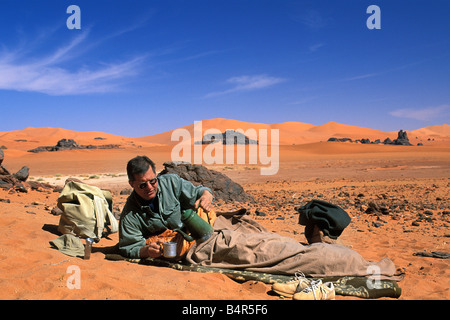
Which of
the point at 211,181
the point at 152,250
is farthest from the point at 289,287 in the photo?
the point at 211,181

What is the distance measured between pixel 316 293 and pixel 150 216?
197cm

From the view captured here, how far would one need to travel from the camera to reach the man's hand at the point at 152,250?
160 inches

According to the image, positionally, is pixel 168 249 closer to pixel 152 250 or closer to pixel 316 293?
pixel 152 250

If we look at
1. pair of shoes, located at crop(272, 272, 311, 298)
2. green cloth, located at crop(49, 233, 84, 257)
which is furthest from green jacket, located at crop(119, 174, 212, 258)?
pair of shoes, located at crop(272, 272, 311, 298)

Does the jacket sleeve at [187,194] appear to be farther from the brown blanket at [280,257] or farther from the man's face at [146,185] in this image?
the brown blanket at [280,257]

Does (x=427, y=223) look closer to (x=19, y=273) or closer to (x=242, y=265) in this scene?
(x=242, y=265)

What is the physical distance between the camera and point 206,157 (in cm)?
4059

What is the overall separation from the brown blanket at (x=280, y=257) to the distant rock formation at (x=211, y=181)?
281 inches

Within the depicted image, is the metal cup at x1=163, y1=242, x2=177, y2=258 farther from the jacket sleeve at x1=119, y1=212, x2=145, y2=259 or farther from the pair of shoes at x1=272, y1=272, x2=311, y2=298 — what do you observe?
the pair of shoes at x1=272, y1=272, x2=311, y2=298

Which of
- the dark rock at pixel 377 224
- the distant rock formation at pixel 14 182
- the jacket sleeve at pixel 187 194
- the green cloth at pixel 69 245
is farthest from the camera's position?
the distant rock formation at pixel 14 182

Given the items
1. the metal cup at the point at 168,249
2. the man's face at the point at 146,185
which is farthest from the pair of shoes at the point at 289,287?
the man's face at the point at 146,185
